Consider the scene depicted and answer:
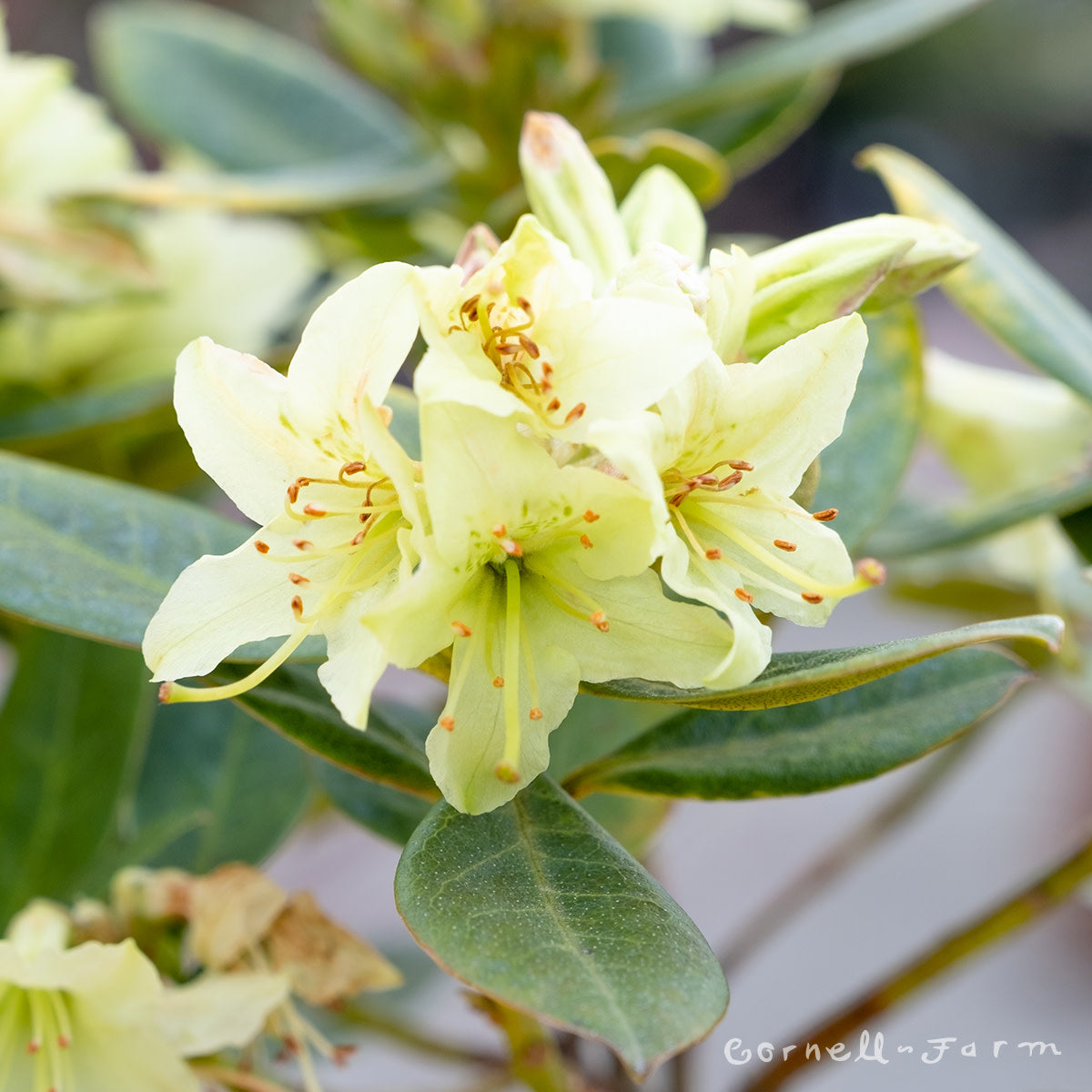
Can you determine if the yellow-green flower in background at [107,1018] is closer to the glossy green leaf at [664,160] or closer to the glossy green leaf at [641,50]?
the glossy green leaf at [664,160]

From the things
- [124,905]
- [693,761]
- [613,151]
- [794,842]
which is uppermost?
[613,151]

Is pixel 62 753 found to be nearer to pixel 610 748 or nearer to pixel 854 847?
pixel 610 748

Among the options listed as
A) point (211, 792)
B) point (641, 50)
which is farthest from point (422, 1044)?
point (641, 50)

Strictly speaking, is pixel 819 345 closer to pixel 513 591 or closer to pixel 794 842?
pixel 513 591

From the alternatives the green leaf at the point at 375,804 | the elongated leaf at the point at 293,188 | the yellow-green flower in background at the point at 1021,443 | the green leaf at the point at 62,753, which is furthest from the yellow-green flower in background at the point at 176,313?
the yellow-green flower in background at the point at 1021,443

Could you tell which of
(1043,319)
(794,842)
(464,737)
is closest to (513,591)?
(464,737)
